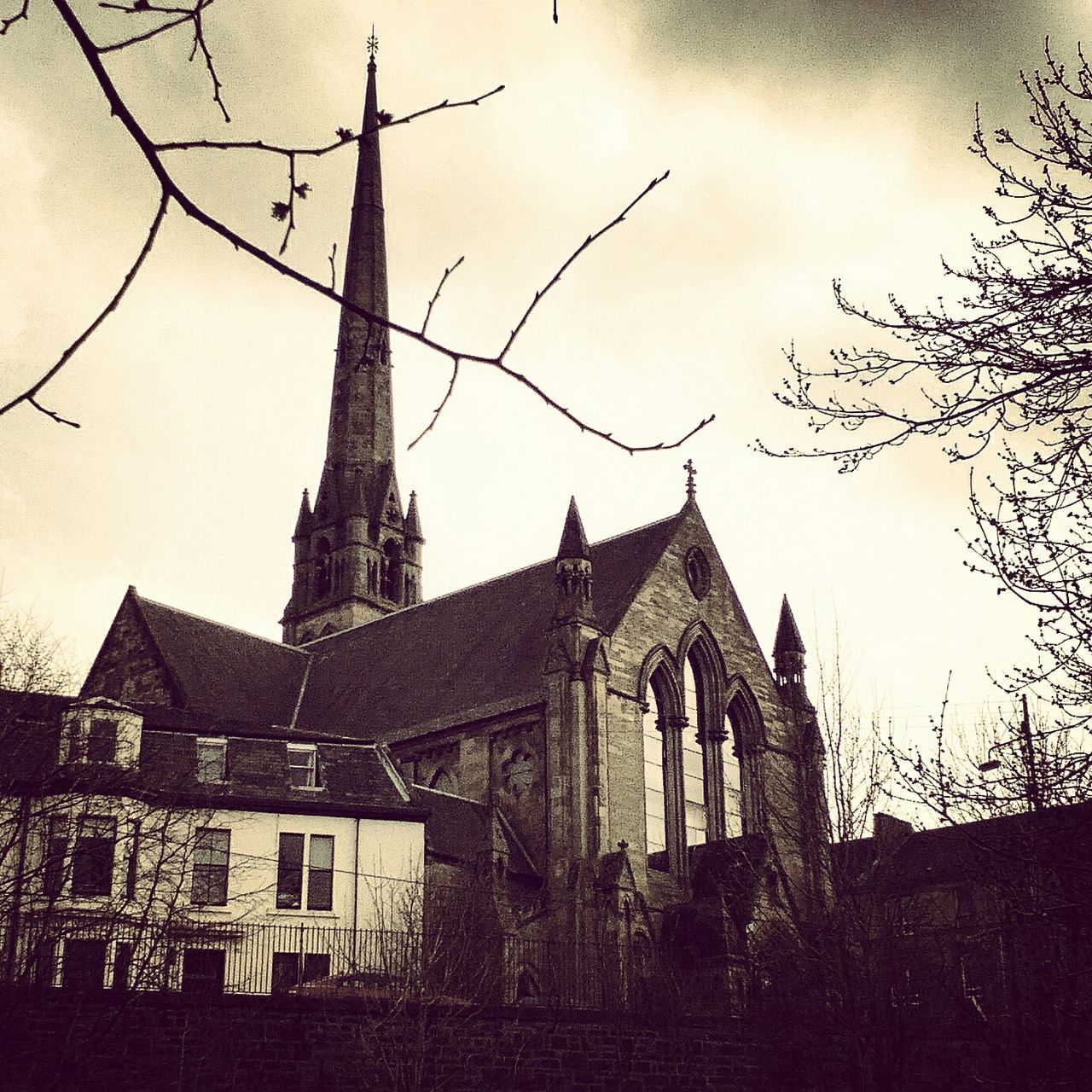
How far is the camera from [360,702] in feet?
150

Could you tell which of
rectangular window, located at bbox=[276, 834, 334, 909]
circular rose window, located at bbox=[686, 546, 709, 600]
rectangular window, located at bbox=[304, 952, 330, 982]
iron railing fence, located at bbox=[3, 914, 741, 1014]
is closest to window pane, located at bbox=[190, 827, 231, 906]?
iron railing fence, located at bbox=[3, 914, 741, 1014]

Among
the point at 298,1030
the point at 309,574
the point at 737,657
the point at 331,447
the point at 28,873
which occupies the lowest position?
the point at 298,1030

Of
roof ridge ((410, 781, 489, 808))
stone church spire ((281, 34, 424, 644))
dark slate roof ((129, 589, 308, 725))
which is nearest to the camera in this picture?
roof ridge ((410, 781, 489, 808))

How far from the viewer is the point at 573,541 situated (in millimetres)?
40062

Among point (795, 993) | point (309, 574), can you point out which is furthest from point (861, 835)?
point (309, 574)

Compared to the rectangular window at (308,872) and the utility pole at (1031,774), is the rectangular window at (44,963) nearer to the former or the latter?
the rectangular window at (308,872)

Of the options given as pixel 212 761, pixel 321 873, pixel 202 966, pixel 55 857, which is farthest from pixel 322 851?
pixel 55 857

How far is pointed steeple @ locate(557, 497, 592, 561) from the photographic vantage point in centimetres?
3978

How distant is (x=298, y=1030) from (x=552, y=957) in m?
11.9

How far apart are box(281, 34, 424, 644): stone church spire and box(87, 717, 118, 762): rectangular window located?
27309 mm

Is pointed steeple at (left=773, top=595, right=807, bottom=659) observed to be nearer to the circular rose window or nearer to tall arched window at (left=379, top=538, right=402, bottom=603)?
the circular rose window

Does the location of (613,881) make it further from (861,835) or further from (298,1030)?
(298,1030)

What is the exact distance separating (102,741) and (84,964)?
7380 millimetres

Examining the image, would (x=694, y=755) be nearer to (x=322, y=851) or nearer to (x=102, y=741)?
(x=322, y=851)
